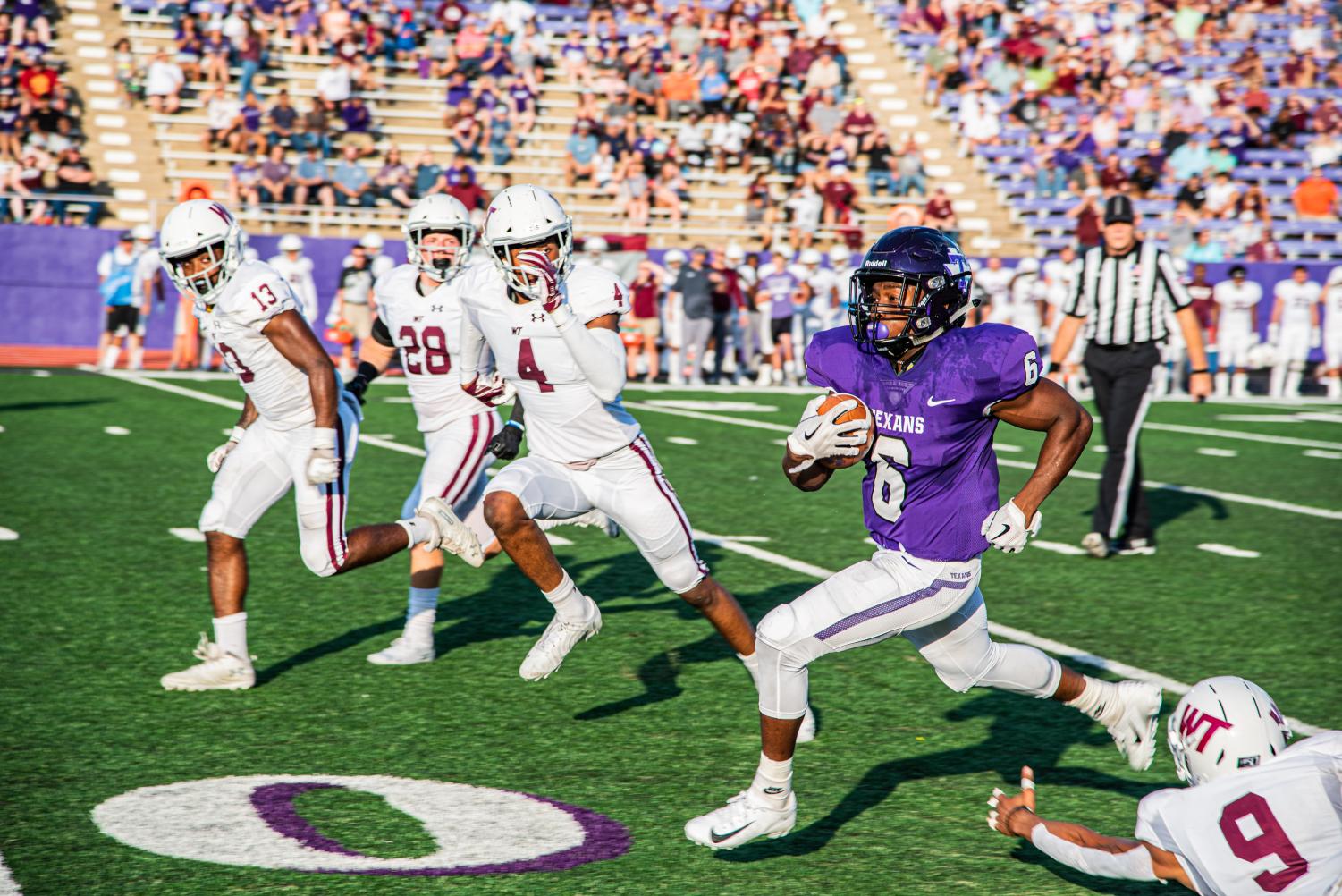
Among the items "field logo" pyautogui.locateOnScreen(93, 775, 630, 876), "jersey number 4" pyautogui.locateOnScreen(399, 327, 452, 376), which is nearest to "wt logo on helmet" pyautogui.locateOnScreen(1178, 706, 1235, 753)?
"field logo" pyautogui.locateOnScreen(93, 775, 630, 876)

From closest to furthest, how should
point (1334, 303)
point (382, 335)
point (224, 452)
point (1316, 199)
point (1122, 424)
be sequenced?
1. point (224, 452)
2. point (382, 335)
3. point (1122, 424)
4. point (1334, 303)
5. point (1316, 199)

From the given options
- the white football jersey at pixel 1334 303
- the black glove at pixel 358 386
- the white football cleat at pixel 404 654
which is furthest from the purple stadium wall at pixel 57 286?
the white football cleat at pixel 404 654

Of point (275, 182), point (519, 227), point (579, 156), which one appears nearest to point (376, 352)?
point (519, 227)

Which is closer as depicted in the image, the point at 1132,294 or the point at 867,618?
the point at 867,618

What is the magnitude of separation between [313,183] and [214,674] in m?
16.1

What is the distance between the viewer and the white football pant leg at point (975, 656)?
4125mm

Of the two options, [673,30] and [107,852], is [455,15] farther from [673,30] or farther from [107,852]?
[107,852]

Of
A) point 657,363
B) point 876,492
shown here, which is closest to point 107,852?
point 876,492

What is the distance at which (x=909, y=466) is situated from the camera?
13.0 feet

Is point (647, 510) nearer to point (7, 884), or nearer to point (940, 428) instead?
Result: point (940, 428)

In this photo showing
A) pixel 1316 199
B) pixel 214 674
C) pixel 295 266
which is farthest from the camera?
pixel 1316 199

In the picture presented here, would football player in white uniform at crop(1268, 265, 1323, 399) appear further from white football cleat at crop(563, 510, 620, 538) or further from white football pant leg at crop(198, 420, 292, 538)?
Result: white football pant leg at crop(198, 420, 292, 538)

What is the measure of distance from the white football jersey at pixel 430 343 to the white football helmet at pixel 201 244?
2.92 feet

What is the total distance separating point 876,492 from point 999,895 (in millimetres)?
1118
